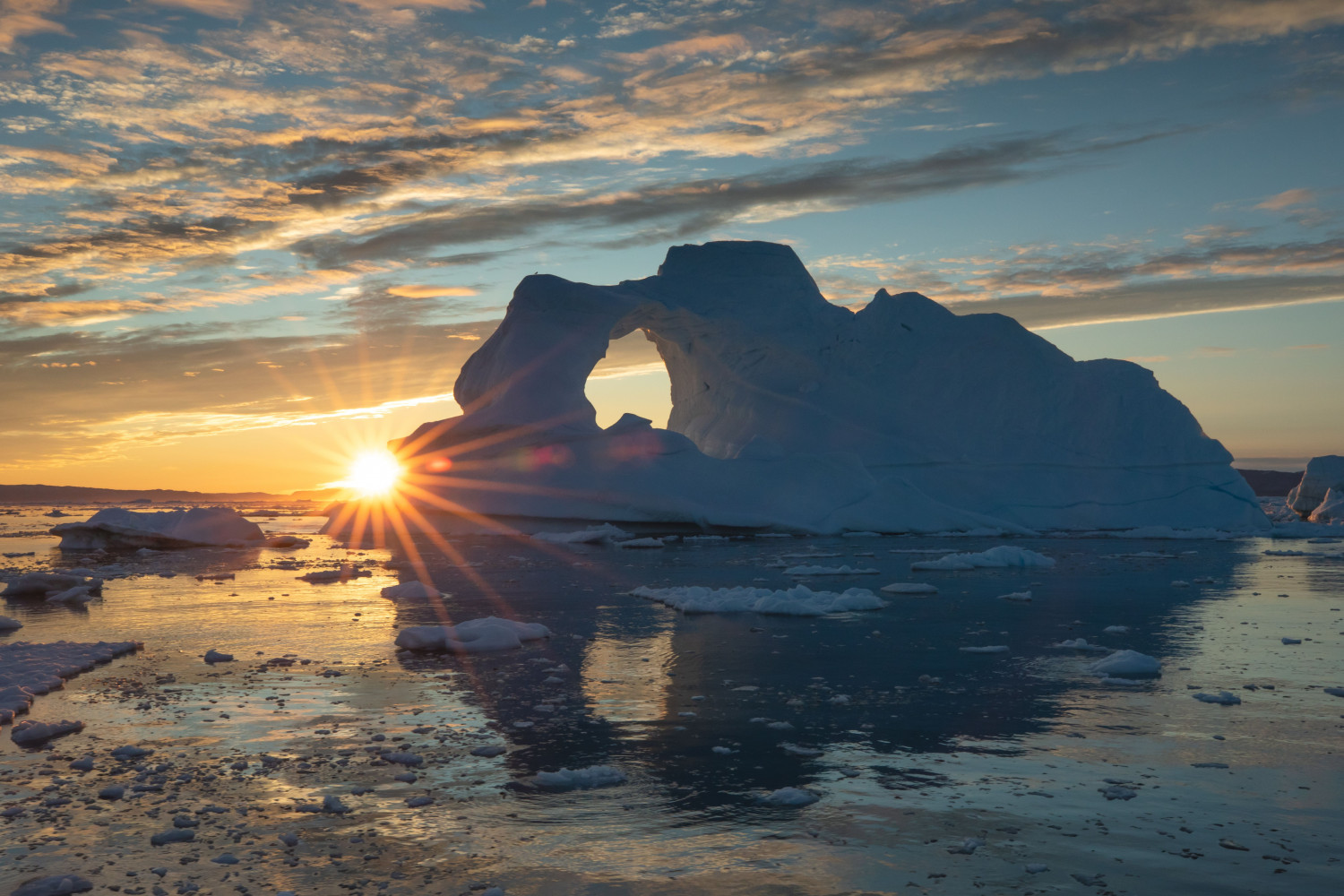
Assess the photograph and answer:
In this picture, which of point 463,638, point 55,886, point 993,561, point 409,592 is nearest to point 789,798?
point 55,886

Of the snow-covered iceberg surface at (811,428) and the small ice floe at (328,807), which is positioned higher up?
the snow-covered iceberg surface at (811,428)

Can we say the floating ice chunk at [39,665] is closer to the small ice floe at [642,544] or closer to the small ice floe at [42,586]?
the small ice floe at [42,586]

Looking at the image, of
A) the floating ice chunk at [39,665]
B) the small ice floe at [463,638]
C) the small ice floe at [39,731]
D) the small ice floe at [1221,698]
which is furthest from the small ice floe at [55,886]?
the small ice floe at [1221,698]

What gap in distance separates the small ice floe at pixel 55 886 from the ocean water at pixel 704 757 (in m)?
0.06

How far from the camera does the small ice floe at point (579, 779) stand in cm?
513

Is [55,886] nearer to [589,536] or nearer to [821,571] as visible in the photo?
→ [821,571]

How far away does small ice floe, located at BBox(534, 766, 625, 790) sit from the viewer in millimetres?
5129

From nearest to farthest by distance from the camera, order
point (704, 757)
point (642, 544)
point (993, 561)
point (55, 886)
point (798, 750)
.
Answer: point (55, 886) < point (704, 757) < point (798, 750) < point (993, 561) < point (642, 544)

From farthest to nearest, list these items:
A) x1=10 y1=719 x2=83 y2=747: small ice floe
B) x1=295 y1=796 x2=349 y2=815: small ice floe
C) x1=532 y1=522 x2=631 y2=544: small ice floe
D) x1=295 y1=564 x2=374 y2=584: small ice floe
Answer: x1=532 y1=522 x2=631 y2=544: small ice floe → x1=295 y1=564 x2=374 y2=584: small ice floe → x1=10 y1=719 x2=83 y2=747: small ice floe → x1=295 y1=796 x2=349 y2=815: small ice floe

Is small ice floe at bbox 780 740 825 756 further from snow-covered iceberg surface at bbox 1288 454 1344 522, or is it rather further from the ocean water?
snow-covered iceberg surface at bbox 1288 454 1344 522

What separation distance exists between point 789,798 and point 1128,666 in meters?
4.38

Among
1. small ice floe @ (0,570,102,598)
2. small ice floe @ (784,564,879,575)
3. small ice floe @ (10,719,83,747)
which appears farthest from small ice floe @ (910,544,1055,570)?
small ice floe @ (10,719,83,747)

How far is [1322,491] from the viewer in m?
39.4

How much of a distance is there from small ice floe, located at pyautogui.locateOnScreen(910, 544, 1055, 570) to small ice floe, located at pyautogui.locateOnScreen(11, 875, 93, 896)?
15.0 m
